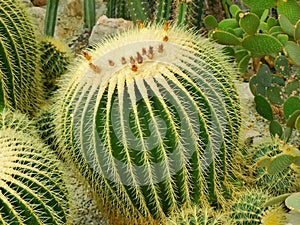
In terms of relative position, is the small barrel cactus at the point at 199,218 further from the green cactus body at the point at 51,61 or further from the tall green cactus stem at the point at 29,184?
the green cactus body at the point at 51,61

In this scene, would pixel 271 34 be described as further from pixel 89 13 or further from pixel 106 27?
pixel 89 13

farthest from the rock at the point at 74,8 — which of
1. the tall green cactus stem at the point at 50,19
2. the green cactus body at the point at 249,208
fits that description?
the green cactus body at the point at 249,208

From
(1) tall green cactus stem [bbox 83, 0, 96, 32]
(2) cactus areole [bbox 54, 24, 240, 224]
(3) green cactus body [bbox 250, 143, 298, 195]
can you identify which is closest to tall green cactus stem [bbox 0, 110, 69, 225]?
(2) cactus areole [bbox 54, 24, 240, 224]

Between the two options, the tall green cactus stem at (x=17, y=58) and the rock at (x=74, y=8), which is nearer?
the tall green cactus stem at (x=17, y=58)

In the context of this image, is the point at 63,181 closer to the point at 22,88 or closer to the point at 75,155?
the point at 75,155

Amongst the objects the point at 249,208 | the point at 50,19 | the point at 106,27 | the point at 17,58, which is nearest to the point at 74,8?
the point at 50,19

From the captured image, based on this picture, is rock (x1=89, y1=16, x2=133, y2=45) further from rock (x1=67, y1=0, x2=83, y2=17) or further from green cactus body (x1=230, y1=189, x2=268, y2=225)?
green cactus body (x1=230, y1=189, x2=268, y2=225)
